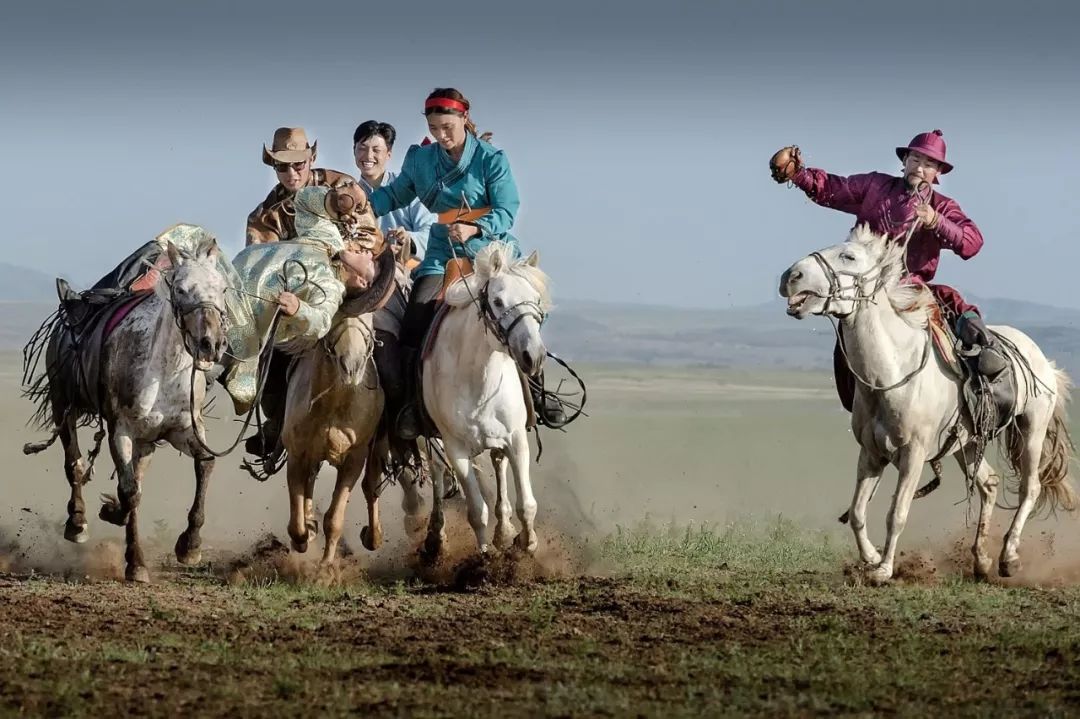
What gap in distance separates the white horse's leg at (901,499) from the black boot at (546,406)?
203 cm

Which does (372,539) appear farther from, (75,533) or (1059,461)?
(1059,461)

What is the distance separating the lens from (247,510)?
16516 mm

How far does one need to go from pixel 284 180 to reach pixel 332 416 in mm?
1591

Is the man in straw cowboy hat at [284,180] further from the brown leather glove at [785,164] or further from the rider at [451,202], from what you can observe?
the brown leather glove at [785,164]

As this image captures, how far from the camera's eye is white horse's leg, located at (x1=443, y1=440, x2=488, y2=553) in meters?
10.9

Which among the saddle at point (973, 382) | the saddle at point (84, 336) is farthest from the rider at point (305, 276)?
the saddle at point (973, 382)

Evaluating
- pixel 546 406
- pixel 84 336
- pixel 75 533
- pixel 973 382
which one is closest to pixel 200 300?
pixel 84 336

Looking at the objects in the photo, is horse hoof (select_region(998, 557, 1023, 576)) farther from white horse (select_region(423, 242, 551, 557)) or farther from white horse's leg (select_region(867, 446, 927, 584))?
white horse (select_region(423, 242, 551, 557))

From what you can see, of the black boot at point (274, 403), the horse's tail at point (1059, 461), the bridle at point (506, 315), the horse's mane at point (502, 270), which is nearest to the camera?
the bridle at point (506, 315)

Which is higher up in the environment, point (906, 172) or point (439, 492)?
point (906, 172)

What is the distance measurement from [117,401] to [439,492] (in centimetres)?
210

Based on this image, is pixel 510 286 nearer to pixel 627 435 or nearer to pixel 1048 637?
pixel 1048 637

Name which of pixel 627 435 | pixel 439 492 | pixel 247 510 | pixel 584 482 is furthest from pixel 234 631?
pixel 627 435

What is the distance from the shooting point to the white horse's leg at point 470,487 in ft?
35.8
